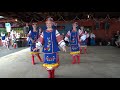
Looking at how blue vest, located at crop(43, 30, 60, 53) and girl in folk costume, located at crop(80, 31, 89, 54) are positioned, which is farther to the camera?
girl in folk costume, located at crop(80, 31, 89, 54)

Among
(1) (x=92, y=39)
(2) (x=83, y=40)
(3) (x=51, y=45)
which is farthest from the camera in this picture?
(1) (x=92, y=39)

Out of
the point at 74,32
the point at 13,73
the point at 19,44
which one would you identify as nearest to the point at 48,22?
the point at 13,73

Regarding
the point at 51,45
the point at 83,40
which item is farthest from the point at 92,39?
the point at 51,45

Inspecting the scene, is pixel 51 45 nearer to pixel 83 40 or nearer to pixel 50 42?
pixel 50 42

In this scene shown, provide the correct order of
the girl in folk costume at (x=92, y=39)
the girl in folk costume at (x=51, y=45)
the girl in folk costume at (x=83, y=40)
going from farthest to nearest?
the girl in folk costume at (x=92, y=39) < the girl in folk costume at (x=83, y=40) < the girl in folk costume at (x=51, y=45)

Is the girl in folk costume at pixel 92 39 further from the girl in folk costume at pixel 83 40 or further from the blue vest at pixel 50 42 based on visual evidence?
the blue vest at pixel 50 42

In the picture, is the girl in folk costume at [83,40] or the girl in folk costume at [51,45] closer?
the girl in folk costume at [51,45]

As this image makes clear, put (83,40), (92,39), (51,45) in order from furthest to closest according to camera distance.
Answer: (92,39), (83,40), (51,45)

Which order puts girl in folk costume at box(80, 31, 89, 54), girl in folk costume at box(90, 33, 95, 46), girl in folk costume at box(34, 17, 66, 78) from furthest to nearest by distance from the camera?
girl in folk costume at box(90, 33, 95, 46) < girl in folk costume at box(80, 31, 89, 54) < girl in folk costume at box(34, 17, 66, 78)

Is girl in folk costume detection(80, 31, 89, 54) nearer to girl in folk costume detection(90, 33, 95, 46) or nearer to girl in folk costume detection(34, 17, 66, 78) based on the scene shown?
girl in folk costume detection(34, 17, 66, 78)

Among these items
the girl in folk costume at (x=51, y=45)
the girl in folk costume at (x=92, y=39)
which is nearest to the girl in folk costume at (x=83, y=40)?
the girl in folk costume at (x=51, y=45)

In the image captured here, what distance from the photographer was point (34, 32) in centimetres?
835

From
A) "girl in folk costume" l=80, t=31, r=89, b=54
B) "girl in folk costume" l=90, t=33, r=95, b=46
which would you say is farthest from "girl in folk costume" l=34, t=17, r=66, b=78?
"girl in folk costume" l=90, t=33, r=95, b=46

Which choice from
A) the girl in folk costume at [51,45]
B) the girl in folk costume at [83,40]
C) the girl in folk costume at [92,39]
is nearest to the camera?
the girl in folk costume at [51,45]
